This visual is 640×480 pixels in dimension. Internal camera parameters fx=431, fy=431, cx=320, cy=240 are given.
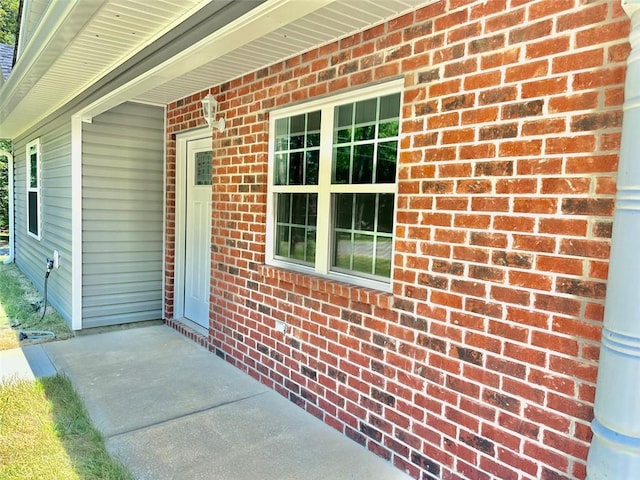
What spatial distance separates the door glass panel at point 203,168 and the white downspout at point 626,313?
411 centimetres

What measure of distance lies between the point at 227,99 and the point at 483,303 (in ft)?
10.3

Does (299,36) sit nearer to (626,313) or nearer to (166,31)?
(166,31)

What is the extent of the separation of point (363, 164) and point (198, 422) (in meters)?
2.14

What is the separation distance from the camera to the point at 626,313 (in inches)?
57.3

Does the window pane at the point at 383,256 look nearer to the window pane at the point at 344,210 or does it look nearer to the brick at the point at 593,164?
the window pane at the point at 344,210

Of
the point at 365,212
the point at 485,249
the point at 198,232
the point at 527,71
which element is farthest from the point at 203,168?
the point at 527,71

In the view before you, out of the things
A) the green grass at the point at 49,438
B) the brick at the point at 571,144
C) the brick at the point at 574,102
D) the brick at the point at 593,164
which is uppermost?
the brick at the point at 574,102

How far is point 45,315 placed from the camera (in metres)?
5.56

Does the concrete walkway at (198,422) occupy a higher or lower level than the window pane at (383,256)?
lower

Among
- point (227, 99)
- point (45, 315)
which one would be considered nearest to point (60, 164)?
point (45, 315)

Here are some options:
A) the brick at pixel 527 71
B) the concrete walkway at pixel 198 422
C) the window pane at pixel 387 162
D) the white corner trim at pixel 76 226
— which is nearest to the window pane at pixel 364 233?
the window pane at pixel 387 162

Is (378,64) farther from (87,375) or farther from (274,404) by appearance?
(87,375)

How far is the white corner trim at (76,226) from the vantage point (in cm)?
491

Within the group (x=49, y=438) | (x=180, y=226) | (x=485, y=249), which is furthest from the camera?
(x=180, y=226)
